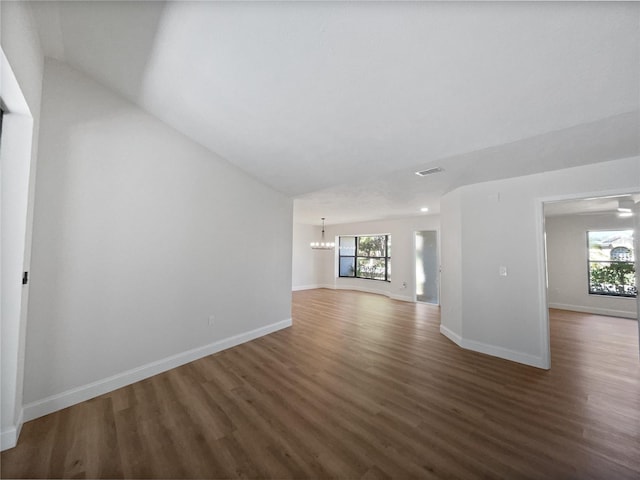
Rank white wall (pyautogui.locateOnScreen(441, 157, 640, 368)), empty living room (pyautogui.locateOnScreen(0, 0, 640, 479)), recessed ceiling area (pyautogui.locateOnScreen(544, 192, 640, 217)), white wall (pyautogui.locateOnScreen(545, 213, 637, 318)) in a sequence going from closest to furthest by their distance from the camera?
empty living room (pyautogui.locateOnScreen(0, 0, 640, 479)) < white wall (pyautogui.locateOnScreen(441, 157, 640, 368)) < recessed ceiling area (pyautogui.locateOnScreen(544, 192, 640, 217)) < white wall (pyautogui.locateOnScreen(545, 213, 637, 318))

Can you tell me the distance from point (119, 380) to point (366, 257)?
24.2 feet

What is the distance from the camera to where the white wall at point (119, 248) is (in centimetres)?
208

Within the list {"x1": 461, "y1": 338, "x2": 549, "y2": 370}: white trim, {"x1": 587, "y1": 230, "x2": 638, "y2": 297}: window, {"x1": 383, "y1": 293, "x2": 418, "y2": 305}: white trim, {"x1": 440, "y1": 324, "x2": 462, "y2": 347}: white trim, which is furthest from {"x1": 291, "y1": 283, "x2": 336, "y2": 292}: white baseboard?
{"x1": 587, "y1": 230, "x2": 638, "y2": 297}: window

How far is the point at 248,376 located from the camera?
2668 millimetres

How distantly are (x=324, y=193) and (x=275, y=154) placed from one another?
4.60ft

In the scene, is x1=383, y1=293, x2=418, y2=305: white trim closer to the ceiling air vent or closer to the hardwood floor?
the hardwood floor

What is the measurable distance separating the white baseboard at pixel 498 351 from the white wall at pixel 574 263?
478 centimetres

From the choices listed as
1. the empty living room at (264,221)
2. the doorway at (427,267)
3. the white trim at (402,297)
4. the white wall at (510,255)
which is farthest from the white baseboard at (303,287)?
the white wall at (510,255)

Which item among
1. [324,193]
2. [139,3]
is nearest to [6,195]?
[139,3]

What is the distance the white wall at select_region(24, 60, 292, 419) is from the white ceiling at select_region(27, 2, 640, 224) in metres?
0.40

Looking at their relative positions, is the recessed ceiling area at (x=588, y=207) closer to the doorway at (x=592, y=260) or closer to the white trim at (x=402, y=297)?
the doorway at (x=592, y=260)

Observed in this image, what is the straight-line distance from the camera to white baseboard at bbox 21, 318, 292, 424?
200cm

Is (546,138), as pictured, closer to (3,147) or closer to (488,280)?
(488,280)

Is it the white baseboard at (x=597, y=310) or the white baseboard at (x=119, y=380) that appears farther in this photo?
Answer: the white baseboard at (x=597, y=310)
